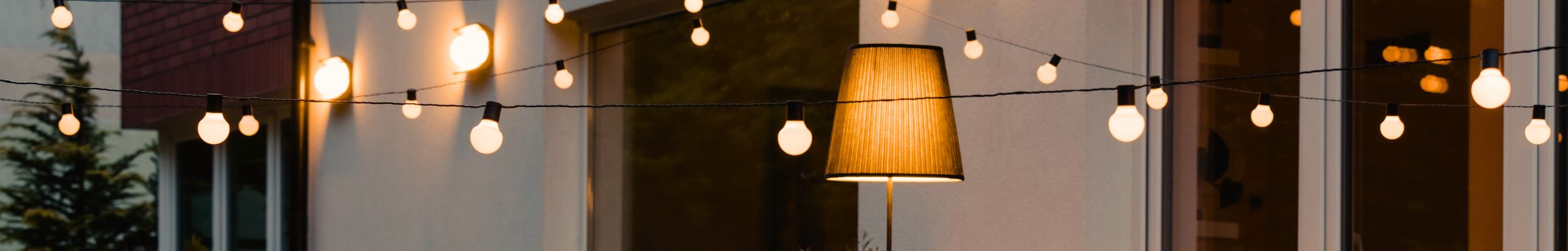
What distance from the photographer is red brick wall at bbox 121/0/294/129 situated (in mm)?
7746

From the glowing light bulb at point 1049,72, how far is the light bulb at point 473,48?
9.32 feet

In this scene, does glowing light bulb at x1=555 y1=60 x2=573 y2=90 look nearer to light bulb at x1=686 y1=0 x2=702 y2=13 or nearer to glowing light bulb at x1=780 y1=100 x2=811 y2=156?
light bulb at x1=686 y1=0 x2=702 y2=13

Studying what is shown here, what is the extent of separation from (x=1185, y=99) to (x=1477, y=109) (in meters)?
0.78

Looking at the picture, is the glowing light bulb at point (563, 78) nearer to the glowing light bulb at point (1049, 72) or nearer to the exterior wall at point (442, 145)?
the exterior wall at point (442, 145)

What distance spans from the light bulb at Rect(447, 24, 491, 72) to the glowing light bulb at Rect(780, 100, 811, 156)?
11.5 ft

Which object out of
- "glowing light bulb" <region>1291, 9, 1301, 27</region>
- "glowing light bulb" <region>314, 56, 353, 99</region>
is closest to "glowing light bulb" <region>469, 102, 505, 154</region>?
"glowing light bulb" <region>1291, 9, 1301, 27</region>

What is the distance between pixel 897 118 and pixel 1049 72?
2.21 feet

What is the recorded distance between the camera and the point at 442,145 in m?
6.60

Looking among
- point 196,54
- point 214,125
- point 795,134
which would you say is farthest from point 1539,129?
point 196,54

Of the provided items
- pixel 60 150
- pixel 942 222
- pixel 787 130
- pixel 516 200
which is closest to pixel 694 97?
pixel 516 200

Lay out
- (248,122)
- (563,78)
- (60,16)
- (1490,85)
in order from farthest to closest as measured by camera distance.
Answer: (563,78) → (60,16) → (248,122) → (1490,85)

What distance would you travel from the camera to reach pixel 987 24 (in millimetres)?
4191

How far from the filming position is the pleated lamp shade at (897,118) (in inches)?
130

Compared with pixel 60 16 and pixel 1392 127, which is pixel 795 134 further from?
pixel 60 16
